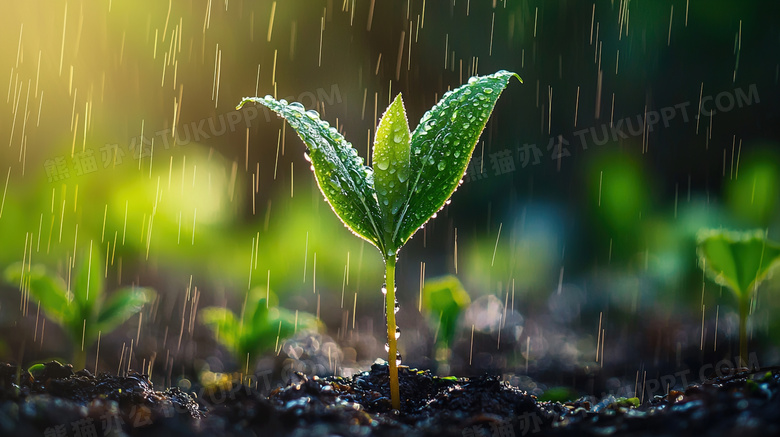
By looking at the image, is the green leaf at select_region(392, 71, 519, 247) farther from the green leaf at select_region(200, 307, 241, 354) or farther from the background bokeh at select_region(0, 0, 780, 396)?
the background bokeh at select_region(0, 0, 780, 396)

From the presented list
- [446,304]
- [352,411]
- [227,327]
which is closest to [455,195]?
[446,304]

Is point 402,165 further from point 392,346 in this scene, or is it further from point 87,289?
point 87,289

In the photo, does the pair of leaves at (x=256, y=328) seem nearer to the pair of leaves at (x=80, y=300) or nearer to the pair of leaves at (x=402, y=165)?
the pair of leaves at (x=80, y=300)

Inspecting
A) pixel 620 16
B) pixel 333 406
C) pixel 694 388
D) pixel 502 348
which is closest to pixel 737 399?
pixel 694 388

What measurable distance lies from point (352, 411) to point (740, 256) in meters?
0.92

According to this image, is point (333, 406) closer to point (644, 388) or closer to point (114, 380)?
point (114, 380)

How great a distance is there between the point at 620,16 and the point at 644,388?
93.6 inches

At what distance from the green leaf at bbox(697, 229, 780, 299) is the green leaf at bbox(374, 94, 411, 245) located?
736 mm

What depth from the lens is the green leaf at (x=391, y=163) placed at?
0.93 m

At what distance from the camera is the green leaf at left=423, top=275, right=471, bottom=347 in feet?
4.95

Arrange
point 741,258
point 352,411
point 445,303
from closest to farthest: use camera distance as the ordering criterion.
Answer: point 352,411 < point 741,258 < point 445,303

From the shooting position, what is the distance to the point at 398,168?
94cm

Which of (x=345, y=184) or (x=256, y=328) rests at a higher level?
(x=345, y=184)

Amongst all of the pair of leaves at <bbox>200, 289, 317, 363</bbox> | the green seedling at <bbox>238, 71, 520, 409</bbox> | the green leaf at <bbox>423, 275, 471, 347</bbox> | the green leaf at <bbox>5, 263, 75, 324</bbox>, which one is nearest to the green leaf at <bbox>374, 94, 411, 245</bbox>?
the green seedling at <bbox>238, 71, 520, 409</bbox>
